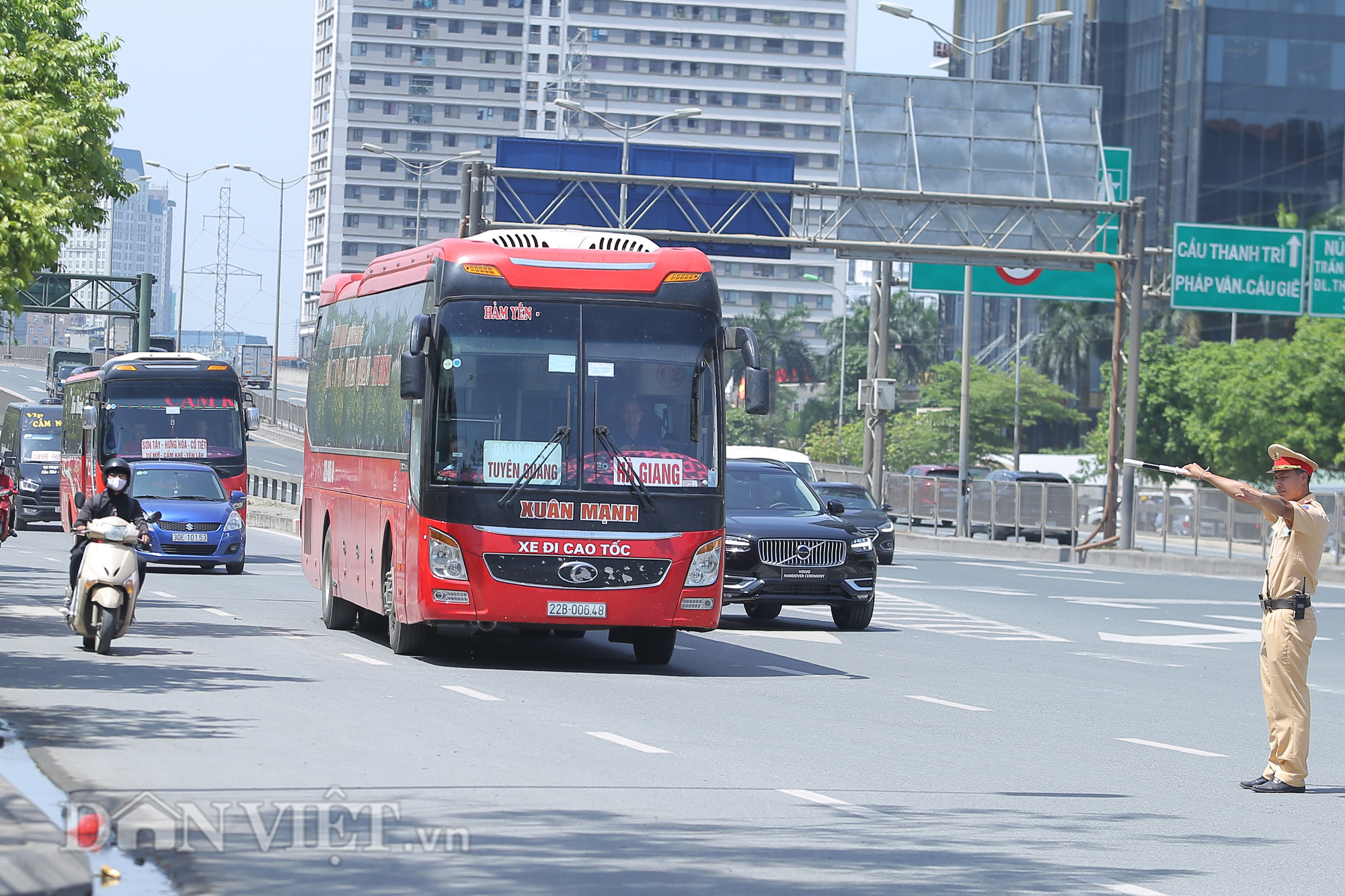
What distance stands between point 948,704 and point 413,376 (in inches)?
184

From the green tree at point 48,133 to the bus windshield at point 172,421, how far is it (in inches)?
429

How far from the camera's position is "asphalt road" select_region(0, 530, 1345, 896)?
743 cm

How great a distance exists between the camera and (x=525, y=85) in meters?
164

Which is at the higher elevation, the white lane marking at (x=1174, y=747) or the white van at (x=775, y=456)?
the white van at (x=775, y=456)

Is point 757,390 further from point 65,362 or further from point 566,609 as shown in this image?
point 65,362

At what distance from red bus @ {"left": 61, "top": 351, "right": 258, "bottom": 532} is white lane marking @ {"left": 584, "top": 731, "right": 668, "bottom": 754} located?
21621 millimetres

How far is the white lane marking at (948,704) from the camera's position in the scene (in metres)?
13.9

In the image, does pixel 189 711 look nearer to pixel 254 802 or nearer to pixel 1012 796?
pixel 254 802

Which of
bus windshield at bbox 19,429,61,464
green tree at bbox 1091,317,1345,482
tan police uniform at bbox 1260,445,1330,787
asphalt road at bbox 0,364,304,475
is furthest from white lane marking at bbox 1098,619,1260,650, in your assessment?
asphalt road at bbox 0,364,304,475

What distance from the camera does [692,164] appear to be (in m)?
37.0

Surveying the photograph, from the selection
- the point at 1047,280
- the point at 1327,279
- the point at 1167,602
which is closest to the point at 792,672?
the point at 1167,602

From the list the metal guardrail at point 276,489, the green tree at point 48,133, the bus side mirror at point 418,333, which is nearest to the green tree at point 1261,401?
the metal guardrail at point 276,489

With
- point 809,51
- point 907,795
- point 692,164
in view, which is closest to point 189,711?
point 907,795

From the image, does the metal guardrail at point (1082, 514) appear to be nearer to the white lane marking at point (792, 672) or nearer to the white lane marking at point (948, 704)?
the white lane marking at point (792, 672)
